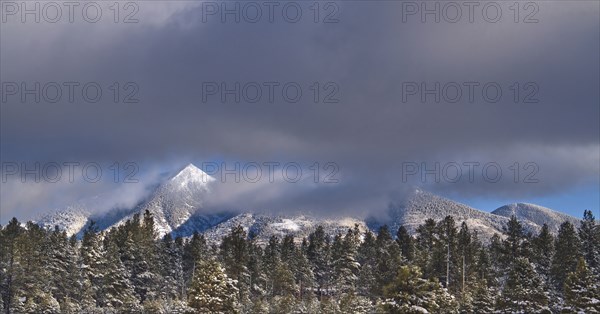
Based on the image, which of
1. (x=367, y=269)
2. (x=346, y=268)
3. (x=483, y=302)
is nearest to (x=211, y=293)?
(x=483, y=302)

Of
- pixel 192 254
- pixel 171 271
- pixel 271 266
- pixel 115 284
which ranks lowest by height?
pixel 271 266

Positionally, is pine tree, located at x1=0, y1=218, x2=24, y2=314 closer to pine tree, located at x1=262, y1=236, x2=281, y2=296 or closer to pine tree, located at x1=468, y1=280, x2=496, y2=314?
pine tree, located at x1=262, y1=236, x2=281, y2=296

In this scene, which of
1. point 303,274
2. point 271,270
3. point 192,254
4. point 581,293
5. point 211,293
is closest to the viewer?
point 581,293

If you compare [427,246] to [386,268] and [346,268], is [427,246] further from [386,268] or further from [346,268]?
[346,268]

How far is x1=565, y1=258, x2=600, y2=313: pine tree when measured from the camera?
5209cm

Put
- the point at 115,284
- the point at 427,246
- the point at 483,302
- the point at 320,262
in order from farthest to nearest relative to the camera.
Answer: the point at 320,262, the point at 427,246, the point at 115,284, the point at 483,302

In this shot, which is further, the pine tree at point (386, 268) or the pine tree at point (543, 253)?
the pine tree at point (386, 268)

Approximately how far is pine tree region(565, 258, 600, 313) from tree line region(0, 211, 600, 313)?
11.9ft

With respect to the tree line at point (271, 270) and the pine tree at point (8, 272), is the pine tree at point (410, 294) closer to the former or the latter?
the tree line at point (271, 270)

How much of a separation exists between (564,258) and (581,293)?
32.0 metres

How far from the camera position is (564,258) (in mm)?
82688

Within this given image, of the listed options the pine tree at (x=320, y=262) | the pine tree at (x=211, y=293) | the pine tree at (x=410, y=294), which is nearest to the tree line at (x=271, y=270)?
the pine tree at (x=211, y=293)

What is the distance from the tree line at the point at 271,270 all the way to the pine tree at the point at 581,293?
3615 millimetres

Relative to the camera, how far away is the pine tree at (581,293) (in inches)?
2051
